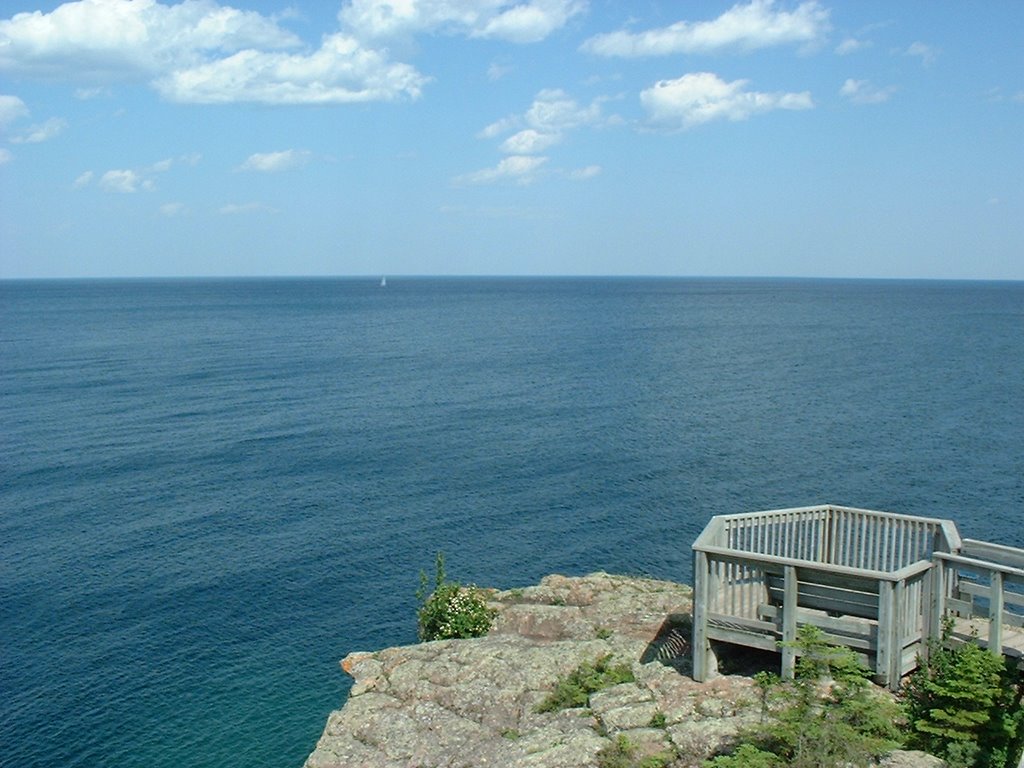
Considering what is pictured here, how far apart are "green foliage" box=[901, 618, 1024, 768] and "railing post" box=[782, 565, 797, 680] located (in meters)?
1.53

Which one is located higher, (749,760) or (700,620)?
(700,620)

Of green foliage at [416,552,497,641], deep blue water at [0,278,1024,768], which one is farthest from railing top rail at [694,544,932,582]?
deep blue water at [0,278,1024,768]

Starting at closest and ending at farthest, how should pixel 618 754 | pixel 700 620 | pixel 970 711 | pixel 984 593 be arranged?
pixel 970 711 < pixel 618 754 < pixel 984 593 < pixel 700 620

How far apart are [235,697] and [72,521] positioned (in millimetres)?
17977

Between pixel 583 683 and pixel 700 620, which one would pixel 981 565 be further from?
pixel 583 683

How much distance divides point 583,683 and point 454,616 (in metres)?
4.48

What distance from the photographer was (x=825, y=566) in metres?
13.2

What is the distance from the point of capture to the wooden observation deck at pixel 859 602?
12.8 metres

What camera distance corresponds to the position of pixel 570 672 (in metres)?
15.3

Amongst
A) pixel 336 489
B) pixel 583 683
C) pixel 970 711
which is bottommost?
pixel 336 489

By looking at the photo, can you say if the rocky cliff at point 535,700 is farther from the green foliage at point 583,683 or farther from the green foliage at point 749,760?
the green foliage at point 749,760

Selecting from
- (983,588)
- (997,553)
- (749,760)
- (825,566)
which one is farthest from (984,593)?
(749,760)

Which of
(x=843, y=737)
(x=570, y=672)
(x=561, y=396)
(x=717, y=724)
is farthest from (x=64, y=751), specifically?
(x=561, y=396)

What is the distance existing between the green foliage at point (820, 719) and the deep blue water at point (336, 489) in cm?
1230
